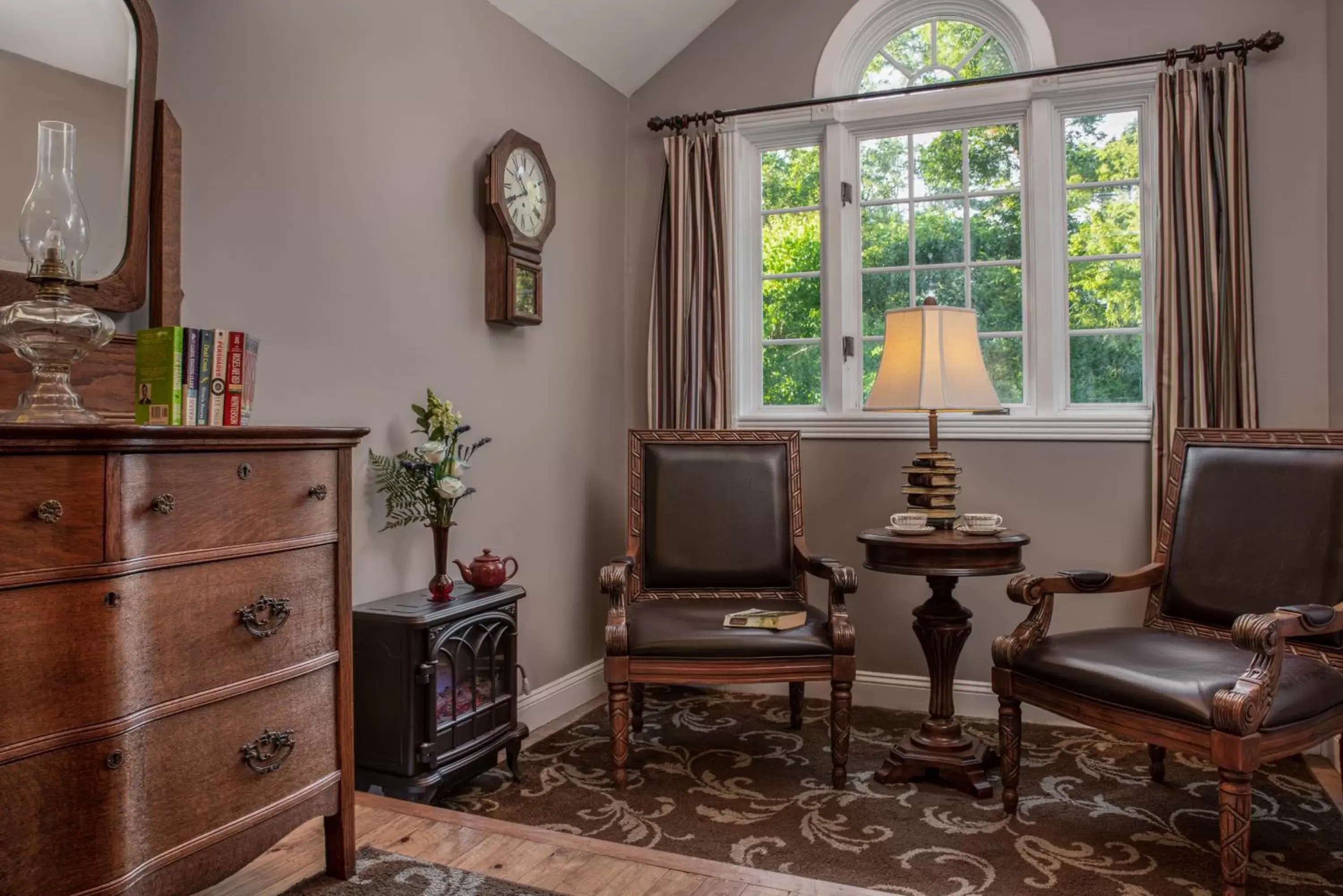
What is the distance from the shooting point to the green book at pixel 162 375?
1772 millimetres

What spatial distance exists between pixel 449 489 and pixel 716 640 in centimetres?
89

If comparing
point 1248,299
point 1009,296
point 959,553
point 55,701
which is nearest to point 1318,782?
point 959,553

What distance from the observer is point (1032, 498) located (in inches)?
141

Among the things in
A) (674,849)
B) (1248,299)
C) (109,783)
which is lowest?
(674,849)

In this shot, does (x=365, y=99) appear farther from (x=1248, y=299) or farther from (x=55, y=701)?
(x=1248, y=299)

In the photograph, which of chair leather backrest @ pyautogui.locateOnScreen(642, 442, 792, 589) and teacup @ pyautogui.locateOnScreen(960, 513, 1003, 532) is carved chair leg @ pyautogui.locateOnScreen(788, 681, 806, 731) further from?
teacup @ pyautogui.locateOnScreen(960, 513, 1003, 532)

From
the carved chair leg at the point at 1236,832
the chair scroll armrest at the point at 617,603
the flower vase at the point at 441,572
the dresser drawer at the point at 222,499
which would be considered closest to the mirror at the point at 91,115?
the dresser drawer at the point at 222,499

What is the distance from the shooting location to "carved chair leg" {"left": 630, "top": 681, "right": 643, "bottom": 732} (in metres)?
3.45

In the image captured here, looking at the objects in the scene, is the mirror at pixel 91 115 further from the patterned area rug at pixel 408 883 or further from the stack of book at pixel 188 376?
the patterned area rug at pixel 408 883

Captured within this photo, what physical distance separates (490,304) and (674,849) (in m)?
1.85

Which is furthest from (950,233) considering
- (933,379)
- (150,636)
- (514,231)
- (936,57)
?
(150,636)

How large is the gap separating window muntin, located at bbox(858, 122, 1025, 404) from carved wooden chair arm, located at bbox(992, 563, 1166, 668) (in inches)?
40.2

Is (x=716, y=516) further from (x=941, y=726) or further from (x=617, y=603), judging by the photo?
(x=941, y=726)

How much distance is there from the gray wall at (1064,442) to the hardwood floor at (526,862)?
1815mm
